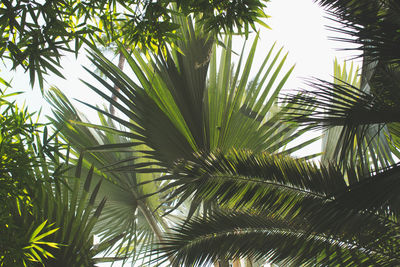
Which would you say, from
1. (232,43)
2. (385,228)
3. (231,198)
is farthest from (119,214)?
(385,228)

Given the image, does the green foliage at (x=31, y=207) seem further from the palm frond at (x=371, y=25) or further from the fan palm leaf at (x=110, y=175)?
the palm frond at (x=371, y=25)

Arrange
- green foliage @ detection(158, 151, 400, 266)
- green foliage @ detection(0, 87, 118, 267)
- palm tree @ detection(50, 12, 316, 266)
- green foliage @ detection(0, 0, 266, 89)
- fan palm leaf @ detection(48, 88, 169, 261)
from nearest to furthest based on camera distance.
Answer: green foliage @ detection(0, 0, 266, 89), green foliage @ detection(0, 87, 118, 267), green foliage @ detection(158, 151, 400, 266), palm tree @ detection(50, 12, 316, 266), fan palm leaf @ detection(48, 88, 169, 261)

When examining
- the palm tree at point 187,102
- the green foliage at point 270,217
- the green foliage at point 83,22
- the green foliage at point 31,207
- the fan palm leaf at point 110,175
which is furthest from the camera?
the fan palm leaf at point 110,175

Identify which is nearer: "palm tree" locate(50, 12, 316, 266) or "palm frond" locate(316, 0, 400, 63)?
"palm frond" locate(316, 0, 400, 63)

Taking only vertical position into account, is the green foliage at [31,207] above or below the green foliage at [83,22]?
below

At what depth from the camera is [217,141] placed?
2.86 meters

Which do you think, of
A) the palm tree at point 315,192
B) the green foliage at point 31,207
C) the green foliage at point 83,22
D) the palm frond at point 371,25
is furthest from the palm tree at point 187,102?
the palm frond at point 371,25

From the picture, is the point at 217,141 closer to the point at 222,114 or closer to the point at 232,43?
the point at 222,114

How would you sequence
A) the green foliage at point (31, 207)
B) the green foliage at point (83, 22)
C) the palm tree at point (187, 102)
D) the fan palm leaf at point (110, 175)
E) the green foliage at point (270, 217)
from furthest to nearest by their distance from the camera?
the fan palm leaf at point (110, 175) → the palm tree at point (187, 102) → the green foliage at point (270, 217) → the green foliage at point (31, 207) → the green foliage at point (83, 22)

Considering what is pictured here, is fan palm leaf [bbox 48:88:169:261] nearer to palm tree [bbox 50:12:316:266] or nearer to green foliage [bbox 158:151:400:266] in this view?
palm tree [bbox 50:12:316:266]

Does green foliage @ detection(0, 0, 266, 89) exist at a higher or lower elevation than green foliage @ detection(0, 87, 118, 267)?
higher

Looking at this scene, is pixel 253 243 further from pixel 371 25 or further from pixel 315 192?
pixel 371 25

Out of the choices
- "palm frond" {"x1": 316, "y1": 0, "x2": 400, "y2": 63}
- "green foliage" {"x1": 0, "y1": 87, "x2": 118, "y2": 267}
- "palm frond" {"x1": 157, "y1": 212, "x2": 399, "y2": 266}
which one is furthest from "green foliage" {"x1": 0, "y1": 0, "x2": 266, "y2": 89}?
"palm frond" {"x1": 157, "y1": 212, "x2": 399, "y2": 266}

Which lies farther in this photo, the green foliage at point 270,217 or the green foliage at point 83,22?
the green foliage at point 270,217
